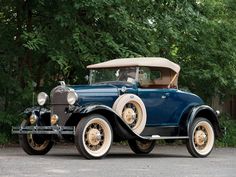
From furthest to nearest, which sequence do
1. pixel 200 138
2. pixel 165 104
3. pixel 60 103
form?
pixel 200 138 < pixel 165 104 < pixel 60 103

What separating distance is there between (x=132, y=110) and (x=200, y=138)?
195cm

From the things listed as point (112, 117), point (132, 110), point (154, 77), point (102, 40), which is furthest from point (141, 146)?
point (102, 40)

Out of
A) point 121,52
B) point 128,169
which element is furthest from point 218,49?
point 128,169

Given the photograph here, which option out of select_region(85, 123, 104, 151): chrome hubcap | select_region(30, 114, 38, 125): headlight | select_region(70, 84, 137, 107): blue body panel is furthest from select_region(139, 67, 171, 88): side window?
select_region(30, 114, 38, 125): headlight

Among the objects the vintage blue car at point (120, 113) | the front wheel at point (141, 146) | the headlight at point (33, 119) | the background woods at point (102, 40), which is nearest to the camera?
the vintage blue car at point (120, 113)

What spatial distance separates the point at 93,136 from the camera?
1191 centimetres

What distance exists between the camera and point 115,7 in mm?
16312

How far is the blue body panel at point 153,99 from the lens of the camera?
12.5 meters

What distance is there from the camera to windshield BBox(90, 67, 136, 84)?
13.4 m

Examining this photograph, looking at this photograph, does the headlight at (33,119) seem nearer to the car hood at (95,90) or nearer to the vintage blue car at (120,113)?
the vintage blue car at (120,113)

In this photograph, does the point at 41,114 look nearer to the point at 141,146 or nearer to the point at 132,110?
the point at 132,110

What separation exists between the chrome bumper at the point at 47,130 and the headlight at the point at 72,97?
1.77 ft

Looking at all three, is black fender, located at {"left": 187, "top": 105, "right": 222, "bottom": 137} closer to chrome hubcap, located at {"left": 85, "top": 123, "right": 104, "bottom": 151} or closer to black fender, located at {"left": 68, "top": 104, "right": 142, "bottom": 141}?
black fender, located at {"left": 68, "top": 104, "right": 142, "bottom": 141}

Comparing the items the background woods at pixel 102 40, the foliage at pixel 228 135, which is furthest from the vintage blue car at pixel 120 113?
the foliage at pixel 228 135
